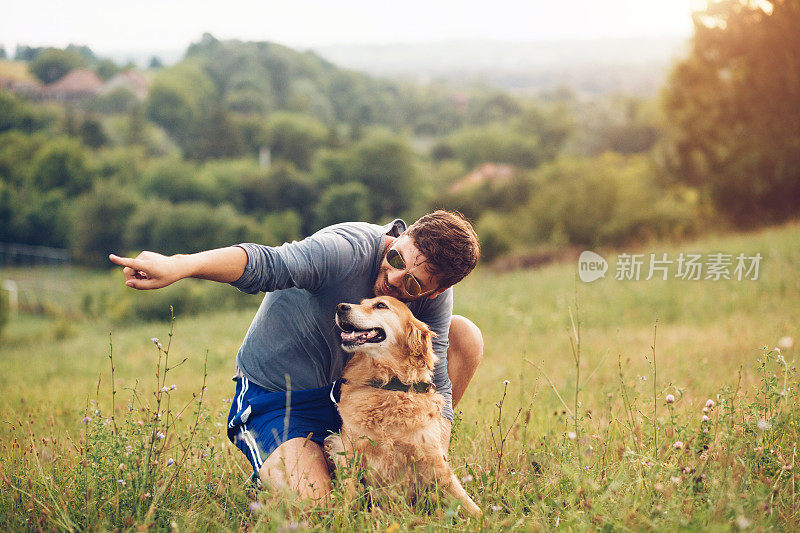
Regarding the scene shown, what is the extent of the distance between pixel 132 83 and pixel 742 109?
51.8 m

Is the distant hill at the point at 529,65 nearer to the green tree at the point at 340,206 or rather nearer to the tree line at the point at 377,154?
the tree line at the point at 377,154

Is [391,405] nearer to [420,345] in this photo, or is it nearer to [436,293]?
[420,345]

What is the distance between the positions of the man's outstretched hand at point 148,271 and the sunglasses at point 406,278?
1123mm

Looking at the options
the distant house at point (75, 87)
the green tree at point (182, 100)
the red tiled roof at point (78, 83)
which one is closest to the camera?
the red tiled roof at point (78, 83)

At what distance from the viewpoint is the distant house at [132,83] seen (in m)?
53.0

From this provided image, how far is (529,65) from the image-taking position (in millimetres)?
99000

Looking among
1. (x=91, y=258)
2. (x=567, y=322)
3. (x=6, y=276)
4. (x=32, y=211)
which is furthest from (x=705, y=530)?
(x=32, y=211)

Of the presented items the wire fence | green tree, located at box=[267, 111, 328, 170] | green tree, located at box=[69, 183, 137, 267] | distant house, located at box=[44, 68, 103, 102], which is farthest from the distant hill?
the wire fence

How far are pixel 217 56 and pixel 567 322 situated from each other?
43.9 meters

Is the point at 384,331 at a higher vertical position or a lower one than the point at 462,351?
higher

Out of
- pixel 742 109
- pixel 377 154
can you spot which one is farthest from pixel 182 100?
pixel 742 109

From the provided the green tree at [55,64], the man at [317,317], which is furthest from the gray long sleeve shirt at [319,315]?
the green tree at [55,64]

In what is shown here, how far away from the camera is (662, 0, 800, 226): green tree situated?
60.3ft

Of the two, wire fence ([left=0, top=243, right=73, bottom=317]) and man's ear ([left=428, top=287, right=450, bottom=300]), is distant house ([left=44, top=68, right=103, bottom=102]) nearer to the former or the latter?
wire fence ([left=0, top=243, right=73, bottom=317])
